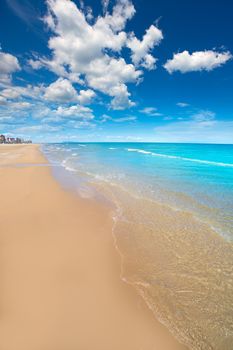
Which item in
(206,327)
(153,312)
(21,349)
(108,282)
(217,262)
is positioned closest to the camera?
(21,349)

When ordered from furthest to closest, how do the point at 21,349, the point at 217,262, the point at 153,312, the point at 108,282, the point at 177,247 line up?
the point at 177,247, the point at 217,262, the point at 108,282, the point at 153,312, the point at 21,349

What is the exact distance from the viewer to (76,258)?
5.05 meters

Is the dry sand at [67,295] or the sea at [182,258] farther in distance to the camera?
the sea at [182,258]

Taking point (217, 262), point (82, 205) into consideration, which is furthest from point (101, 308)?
point (82, 205)

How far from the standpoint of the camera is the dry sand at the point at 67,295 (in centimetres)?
306

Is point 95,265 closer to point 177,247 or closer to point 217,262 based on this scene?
point 177,247

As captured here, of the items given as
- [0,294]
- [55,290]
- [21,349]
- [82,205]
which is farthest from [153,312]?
[82,205]

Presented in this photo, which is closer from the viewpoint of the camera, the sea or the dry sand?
the dry sand

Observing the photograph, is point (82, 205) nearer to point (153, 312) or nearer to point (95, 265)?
point (95, 265)

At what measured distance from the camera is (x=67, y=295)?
12.6ft

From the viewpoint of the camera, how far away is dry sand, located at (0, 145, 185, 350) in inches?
120

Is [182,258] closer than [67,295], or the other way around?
[67,295]

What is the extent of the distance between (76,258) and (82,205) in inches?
168

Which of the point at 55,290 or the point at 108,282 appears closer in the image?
the point at 55,290
